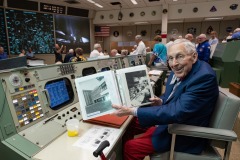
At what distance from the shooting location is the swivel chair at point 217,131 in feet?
3.36

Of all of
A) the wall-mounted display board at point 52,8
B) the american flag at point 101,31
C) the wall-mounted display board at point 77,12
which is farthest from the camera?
the american flag at point 101,31

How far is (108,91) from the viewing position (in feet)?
3.82

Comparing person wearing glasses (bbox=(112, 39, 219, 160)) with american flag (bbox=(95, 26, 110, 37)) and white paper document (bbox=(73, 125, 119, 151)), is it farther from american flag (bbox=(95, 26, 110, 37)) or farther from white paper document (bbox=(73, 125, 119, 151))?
american flag (bbox=(95, 26, 110, 37))

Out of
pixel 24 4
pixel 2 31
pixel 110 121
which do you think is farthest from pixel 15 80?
pixel 24 4

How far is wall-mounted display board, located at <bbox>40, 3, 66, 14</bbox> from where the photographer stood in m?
7.28

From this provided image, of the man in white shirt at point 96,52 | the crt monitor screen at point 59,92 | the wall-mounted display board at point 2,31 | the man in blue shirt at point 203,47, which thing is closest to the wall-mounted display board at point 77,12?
the wall-mounted display board at point 2,31

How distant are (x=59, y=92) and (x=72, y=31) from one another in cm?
774

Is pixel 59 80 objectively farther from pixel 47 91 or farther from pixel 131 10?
pixel 131 10

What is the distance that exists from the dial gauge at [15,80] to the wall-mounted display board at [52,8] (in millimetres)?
7498

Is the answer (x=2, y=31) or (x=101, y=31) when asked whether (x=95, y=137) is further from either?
(x=101, y=31)

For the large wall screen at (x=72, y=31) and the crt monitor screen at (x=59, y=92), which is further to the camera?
the large wall screen at (x=72, y=31)

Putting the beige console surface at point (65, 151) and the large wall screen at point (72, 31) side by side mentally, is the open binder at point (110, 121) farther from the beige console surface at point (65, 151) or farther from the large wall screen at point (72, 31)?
the large wall screen at point (72, 31)

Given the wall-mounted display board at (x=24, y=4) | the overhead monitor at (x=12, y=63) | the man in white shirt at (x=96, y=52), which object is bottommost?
the overhead monitor at (x=12, y=63)

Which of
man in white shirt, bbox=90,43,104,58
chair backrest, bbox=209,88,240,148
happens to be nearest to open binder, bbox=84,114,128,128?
chair backrest, bbox=209,88,240,148
